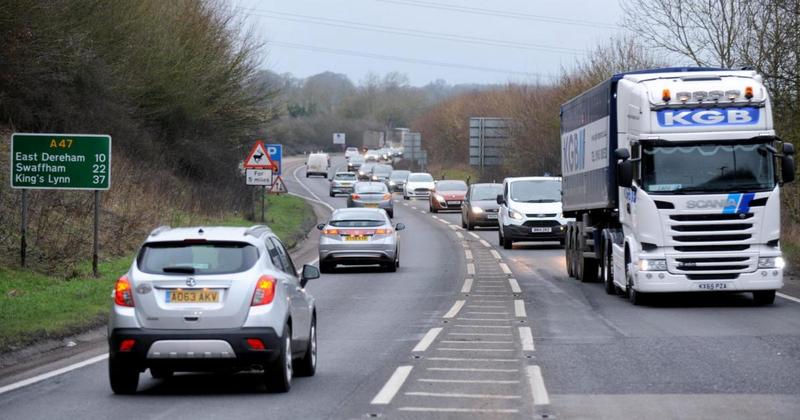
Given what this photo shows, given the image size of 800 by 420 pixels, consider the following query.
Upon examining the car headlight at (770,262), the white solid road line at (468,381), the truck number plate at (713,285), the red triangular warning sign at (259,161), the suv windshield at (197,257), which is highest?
the red triangular warning sign at (259,161)

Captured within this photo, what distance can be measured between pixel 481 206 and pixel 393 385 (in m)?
36.2

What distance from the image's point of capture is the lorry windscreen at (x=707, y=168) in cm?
1989

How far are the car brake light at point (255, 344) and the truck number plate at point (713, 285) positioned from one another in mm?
10581

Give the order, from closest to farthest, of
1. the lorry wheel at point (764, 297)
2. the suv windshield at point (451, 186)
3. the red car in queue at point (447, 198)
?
the lorry wheel at point (764, 297) → the red car in queue at point (447, 198) → the suv windshield at point (451, 186)

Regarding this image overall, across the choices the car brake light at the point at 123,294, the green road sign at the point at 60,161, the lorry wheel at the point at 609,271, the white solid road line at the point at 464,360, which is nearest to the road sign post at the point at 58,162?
the green road sign at the point at 60,161

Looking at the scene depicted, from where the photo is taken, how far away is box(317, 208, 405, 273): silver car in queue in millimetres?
29188

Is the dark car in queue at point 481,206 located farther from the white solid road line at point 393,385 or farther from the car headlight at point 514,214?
the white solid road line at point 393,385

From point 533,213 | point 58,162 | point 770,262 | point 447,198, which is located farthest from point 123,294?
point 447,198

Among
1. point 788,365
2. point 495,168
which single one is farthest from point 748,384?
point 495,168

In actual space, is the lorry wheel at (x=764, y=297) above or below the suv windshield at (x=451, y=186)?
below

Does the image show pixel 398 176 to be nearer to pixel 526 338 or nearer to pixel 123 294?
pixel 526 338

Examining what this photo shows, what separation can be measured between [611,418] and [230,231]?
3.99 meters

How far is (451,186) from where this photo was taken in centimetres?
6619

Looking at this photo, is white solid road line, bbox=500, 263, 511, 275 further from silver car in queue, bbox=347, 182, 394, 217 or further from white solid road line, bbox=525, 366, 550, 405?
silver car in queue, bbox=347, 182, 394, 217
